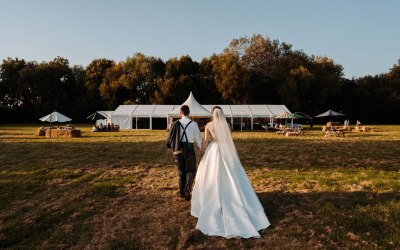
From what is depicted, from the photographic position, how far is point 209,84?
4653cm

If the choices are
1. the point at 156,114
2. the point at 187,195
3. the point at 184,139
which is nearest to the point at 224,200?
the point at 187,195

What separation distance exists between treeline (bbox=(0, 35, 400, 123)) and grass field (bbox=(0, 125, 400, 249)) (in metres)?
34.7

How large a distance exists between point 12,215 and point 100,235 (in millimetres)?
1899

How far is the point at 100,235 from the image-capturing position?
437 centimetres

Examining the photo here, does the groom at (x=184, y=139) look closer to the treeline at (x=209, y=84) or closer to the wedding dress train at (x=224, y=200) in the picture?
the wedding dress train at (x=224, y=200)

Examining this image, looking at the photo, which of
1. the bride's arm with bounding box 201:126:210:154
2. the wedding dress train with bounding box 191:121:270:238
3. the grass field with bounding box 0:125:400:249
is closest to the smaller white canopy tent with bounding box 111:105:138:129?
the grass field with bounding box 0:125:400:249

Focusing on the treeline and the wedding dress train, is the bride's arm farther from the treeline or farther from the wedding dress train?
the treeline

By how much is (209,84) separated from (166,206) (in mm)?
41731

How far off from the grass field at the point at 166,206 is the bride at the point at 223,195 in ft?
0.57

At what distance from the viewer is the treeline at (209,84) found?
144 feet

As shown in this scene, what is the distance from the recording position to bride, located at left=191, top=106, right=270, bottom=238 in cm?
431

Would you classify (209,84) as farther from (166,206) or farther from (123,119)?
(166,206)

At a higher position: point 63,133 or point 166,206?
point 63,133

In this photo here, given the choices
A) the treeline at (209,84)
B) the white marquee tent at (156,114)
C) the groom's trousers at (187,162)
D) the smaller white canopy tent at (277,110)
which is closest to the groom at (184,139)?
the groom's trousers at (187,162)
